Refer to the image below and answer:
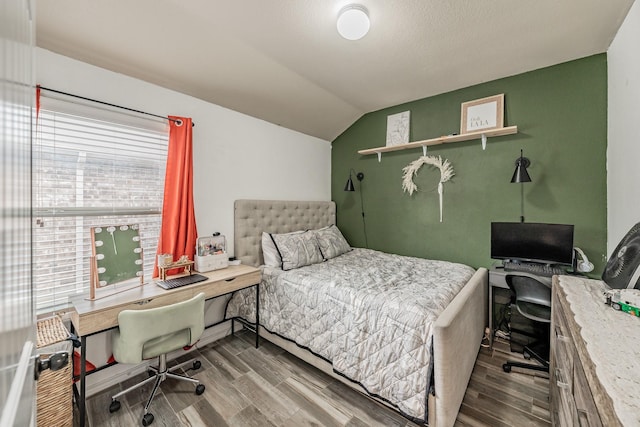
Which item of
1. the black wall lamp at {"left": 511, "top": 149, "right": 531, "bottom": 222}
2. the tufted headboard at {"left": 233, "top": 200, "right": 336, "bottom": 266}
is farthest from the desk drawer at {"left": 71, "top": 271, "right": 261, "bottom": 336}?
the black wall lamp at {"left": 511, "top": 149, "right": 531, "bottom": 222}

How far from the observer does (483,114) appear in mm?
2773

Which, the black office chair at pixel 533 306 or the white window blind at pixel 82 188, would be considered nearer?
the white window blind at pixel 82 188

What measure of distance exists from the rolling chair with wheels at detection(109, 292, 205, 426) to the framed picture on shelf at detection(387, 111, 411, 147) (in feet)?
9.47

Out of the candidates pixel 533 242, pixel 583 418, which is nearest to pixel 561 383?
pixel 583 418

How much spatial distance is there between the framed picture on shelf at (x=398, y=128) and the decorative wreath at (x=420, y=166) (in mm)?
331

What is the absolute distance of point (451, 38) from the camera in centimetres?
209

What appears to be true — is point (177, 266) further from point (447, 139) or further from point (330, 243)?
point (447, 139)

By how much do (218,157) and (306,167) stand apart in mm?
1373

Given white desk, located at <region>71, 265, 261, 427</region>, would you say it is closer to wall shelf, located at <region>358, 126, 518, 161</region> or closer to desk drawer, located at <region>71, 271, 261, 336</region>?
desk drawer, located at <region>71, 271, 261, 336</region>

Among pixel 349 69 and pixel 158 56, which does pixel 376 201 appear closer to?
pixel 349 69

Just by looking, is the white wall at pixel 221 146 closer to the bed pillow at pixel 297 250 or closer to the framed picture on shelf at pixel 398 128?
the bed pillow at pixel 297 250

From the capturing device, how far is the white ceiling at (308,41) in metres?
1.72

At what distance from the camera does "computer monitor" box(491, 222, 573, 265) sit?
2.29 metres

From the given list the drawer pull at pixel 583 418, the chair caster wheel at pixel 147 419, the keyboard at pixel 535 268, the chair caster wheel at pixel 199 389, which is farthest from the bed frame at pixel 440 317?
the chair caster wheel at pixel 147 419
